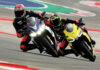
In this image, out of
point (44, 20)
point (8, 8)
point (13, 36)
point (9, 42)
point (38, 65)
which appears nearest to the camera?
point (38, 65)

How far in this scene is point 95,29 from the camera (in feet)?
47.8

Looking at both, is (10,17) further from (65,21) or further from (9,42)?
(65,21)

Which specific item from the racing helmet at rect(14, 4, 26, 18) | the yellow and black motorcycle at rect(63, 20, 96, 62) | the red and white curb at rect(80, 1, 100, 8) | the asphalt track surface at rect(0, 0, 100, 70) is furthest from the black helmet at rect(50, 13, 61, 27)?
the red and white curb at rect(80, 1, 100, 8)

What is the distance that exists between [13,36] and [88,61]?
13.6 ft

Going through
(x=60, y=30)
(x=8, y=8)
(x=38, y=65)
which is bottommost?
(x=8, y=8)

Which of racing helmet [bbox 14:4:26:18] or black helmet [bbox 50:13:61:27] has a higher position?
racing helmet [bbox 14:4:26:18]

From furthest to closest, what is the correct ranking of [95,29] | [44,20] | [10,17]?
[10,17] < [95,29] < [44,20]

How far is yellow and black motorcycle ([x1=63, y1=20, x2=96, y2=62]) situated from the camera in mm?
8328

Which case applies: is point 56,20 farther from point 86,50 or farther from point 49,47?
point 86,50

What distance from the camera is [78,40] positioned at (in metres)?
8.59

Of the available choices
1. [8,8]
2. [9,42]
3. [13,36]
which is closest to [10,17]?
[8,8]

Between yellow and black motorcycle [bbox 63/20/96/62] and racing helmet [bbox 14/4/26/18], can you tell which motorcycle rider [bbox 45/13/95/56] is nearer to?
yellow and black motorcycle [bbox 63/20/96/62]

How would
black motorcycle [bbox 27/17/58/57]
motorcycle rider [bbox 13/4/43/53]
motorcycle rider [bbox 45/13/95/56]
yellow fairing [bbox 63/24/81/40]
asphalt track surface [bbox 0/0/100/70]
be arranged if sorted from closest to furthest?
asphalt track surface [bbox 0/0/100/70], yellow fairing [bbox 63/24/81/40], black motorcycle [bbox 27/17/58/57], motorcycle rider [bbox 13/4/43/53], motorcycle rider [bbox 45/13/95/56]

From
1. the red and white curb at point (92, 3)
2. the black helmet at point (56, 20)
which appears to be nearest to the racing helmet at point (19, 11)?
the black helmet at point (56, 20)
